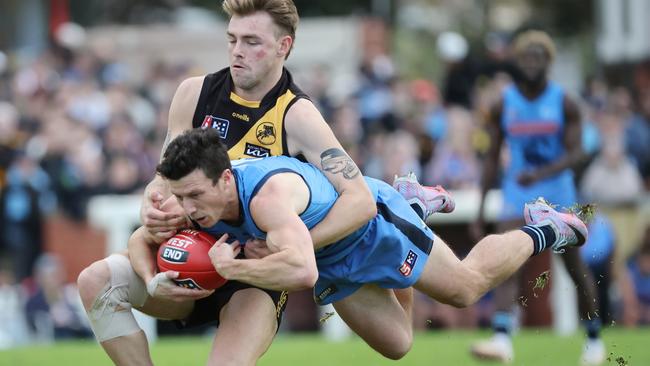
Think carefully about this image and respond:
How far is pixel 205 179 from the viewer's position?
243 inches

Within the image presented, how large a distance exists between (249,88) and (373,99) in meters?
9.85

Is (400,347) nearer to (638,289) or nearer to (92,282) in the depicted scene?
(92,282)

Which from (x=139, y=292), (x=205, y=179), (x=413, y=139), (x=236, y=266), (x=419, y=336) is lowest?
(x=419, y=336)

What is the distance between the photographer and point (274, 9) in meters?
6.80

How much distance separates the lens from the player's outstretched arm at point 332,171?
6473 millimetres

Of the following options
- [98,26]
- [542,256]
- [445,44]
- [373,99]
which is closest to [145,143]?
[373,99]

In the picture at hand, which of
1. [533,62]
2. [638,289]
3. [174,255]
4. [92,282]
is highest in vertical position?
[174,255]

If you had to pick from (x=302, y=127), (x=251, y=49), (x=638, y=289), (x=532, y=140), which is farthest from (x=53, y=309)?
(x=302, y=127)

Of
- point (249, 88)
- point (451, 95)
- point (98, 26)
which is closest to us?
point (249, 88)

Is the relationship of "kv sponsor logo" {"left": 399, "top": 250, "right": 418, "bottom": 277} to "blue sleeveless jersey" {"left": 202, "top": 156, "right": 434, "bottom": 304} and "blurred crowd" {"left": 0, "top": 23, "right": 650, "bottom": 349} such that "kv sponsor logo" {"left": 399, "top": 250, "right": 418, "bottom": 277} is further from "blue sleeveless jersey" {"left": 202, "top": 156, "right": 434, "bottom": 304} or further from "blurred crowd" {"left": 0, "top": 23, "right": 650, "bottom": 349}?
"blurred crowd" {"left": 0, "top": 23, "right": 650, "bottom": 349}

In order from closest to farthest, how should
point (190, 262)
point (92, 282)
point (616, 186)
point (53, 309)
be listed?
point (190, 262)
point (92, 282)
point (616, 186)
point (53, 309)

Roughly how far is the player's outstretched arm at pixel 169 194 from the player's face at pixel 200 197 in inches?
10.5

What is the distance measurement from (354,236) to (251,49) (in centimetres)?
111

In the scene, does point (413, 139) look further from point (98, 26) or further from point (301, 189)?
point (98, 26)
